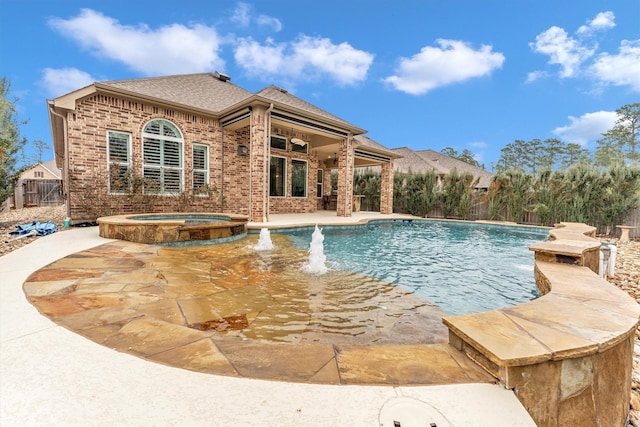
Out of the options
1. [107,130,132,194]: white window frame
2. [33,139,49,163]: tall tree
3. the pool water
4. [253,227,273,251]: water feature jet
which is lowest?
the pool water

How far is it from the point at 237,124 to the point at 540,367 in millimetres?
9994

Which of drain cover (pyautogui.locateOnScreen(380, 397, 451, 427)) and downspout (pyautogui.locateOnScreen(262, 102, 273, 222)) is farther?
downspout (pyautogui.locateOnScreen(262, 102, 273, 222))

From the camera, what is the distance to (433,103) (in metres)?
37.1

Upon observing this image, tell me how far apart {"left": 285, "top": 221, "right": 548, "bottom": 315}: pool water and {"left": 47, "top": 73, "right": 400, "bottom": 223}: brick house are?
3.68 m

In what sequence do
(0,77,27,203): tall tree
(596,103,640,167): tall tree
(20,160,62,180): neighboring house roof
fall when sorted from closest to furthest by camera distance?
(0,77,27,203): tall tree → (596,103,640,167): tall tree → (20,160,62,180): neighboring house roof

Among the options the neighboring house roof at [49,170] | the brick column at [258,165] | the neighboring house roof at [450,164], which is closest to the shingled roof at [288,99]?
the brick column at [258,165]

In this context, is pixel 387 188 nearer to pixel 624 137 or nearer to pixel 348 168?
pixel 348 168

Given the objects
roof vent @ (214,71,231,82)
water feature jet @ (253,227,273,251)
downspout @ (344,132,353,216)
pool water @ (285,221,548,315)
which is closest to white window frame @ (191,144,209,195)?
pool water @ (285,221,548,315)

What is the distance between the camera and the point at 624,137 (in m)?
27.5

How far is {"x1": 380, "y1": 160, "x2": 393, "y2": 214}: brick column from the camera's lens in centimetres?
1475

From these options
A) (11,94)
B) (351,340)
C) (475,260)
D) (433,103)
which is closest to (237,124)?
(475,260)

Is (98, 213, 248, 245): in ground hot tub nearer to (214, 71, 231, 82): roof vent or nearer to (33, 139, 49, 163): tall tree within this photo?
(214, 71, 231, 82): roof vent

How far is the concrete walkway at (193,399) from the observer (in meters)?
1.11

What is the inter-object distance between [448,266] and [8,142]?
12.7 meters
